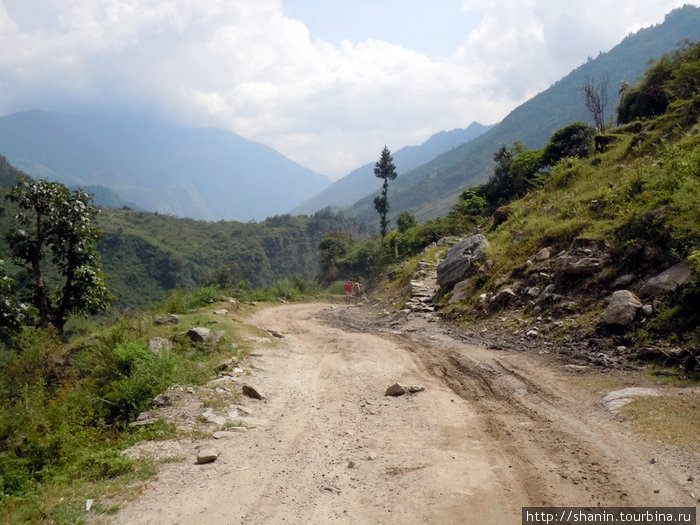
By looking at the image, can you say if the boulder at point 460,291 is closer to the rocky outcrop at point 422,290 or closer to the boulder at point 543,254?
the rocky outcrop at point 422,290

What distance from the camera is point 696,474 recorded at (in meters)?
3.42

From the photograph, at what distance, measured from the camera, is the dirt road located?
3432 millimetres

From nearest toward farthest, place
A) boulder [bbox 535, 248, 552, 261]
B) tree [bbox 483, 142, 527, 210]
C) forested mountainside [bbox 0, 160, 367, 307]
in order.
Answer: boulder [bbox 535, 248, 552, 261] → tree [bbox 483, 142, 527, 210] → forested mountainside [bbox 0, 160, 367, 307]

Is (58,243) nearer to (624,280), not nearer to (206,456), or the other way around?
(206,456)

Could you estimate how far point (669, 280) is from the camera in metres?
6.79

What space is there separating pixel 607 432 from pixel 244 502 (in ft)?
12.8

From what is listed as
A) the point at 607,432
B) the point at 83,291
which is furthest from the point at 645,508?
the point at 83,291

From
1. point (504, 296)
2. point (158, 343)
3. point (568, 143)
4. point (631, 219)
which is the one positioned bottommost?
point (504, 296)

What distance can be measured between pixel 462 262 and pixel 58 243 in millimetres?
14217

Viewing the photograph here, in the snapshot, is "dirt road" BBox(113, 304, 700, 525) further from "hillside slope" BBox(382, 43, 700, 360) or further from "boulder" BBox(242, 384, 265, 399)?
"hillside slope" BBox(382, 43, 700, 360)

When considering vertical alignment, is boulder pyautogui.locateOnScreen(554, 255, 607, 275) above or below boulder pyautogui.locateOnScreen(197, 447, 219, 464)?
above

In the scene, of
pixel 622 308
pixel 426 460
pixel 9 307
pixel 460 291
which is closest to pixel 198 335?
pixel 9 307

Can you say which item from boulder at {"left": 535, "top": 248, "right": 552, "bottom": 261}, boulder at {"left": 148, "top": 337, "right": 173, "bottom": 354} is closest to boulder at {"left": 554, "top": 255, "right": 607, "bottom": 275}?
boulder at {"left": 535, "top": 248, "right": 552, "bottom": 261}

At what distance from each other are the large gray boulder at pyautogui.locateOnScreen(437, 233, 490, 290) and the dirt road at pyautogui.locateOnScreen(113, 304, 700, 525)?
23.7 feet
